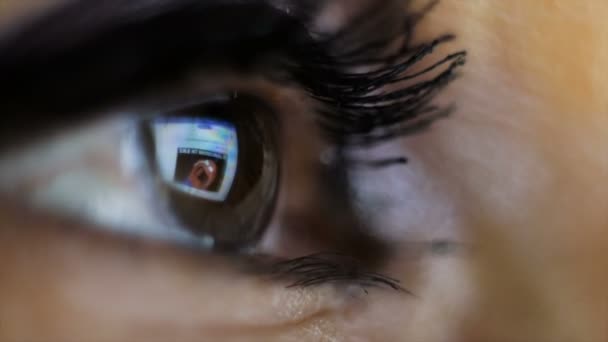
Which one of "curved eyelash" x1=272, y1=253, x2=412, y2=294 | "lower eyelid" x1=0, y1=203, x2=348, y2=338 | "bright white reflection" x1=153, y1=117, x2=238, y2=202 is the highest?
"bright white reflection" x1=153, y1=117, x2=238, y2=202

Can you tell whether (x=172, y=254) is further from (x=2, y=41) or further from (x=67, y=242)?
(x=2, y=41)

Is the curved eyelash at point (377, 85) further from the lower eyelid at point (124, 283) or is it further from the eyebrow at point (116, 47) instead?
→ the lower eyelid at point (124, 283)

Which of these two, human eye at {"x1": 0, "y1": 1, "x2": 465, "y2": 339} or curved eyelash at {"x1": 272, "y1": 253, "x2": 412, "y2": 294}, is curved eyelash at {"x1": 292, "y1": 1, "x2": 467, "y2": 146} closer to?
human eye at {"x1": 0, "y1": 1, "x2": 465, "y2": 339}

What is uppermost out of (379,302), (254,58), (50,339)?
(254,58)

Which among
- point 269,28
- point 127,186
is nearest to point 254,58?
point 269,28

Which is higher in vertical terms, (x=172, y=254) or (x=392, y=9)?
(x=392, y=9)

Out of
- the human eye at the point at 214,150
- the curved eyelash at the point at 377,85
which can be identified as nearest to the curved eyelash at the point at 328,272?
the human eye at the point at 214,150

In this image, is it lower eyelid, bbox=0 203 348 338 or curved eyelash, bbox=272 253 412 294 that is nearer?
lower eyelid, bbox=0 203 348 338

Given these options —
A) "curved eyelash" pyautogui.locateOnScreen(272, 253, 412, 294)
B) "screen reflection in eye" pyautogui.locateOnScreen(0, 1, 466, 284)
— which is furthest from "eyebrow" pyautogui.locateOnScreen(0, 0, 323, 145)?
"curved eyelash" pyautogui.locateOnScreen(272, 253, 412, 294)
